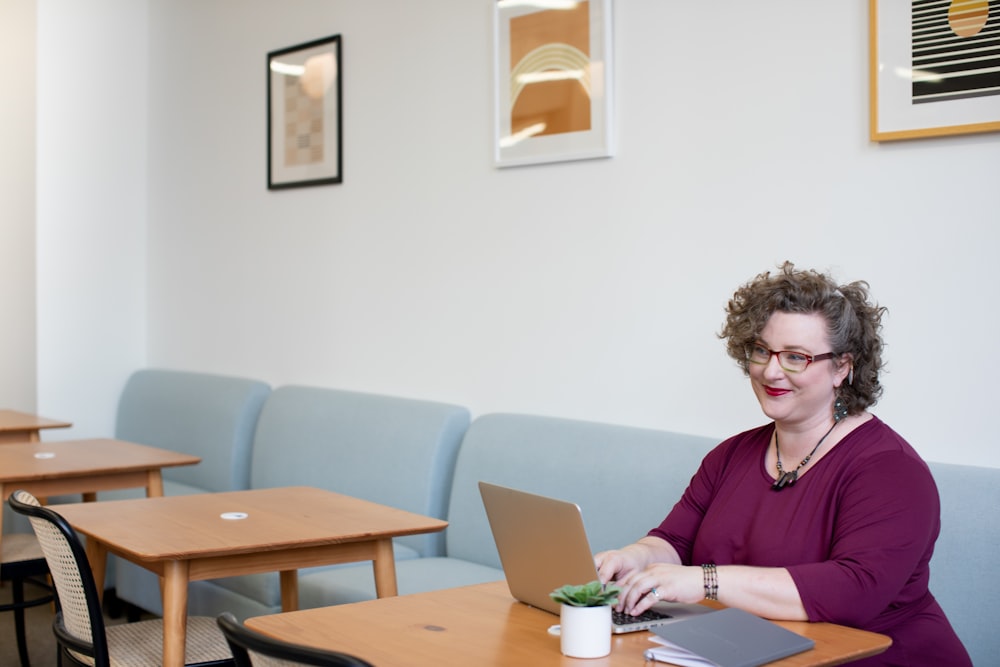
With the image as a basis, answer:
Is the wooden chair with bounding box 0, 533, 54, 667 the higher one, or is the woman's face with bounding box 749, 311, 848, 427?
the woman's face with bounding box 749, 311, 848, 427

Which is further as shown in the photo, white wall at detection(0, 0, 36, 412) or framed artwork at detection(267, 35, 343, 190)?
white wall at detection(0, 0, 36, 412)

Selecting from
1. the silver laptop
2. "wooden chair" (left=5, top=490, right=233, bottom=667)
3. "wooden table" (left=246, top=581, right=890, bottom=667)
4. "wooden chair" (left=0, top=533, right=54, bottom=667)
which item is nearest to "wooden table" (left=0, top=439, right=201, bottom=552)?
"wooden chair" (left=0, top=533, right=54, bottom=667)

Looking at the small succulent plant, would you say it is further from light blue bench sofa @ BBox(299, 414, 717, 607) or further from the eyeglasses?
light blue bench sofa @ BBox(299, 414, 717, 607)

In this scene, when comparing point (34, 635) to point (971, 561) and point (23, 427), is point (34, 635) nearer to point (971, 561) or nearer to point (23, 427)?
point (23, 427)

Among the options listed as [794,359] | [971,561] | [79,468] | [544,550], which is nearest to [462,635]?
[544,550]

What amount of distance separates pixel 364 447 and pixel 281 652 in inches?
95.4

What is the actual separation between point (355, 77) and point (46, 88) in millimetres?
1697

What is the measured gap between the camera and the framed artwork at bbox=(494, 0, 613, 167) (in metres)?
3.26

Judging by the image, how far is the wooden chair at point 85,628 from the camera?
2.42 meters

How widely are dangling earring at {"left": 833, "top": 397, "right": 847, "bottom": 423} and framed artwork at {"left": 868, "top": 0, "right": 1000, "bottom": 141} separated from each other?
819 mm

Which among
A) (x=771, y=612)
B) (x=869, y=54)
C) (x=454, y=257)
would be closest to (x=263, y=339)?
(x=454, y=257)

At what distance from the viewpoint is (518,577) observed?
1.95 metres

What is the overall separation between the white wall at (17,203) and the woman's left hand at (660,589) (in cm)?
401

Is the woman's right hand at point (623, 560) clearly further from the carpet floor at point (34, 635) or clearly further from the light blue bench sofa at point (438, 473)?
the carpet floor at point (34, 635)
